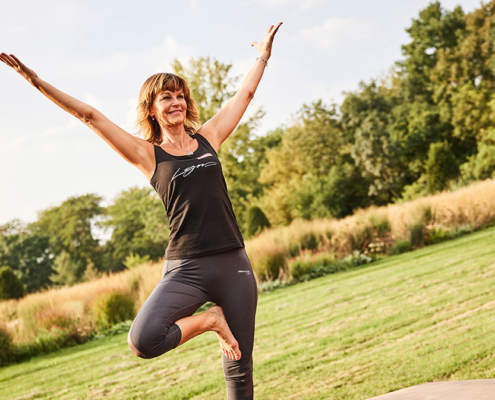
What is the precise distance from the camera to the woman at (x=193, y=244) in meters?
2.21

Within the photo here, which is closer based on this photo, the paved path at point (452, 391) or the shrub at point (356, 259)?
the paved path at point (452, 391)

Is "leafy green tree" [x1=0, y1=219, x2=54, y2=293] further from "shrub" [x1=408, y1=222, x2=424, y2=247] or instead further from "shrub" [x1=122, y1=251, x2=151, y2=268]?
"shrub" [x1=408, y1=222, x2=424, y2=247]

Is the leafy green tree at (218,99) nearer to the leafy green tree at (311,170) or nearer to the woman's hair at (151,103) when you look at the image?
the leafy green tree at (311,170)

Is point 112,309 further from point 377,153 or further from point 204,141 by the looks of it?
point 377,153

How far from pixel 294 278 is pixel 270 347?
581 centimetres

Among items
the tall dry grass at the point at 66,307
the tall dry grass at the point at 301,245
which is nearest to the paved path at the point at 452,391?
the tall dry grass at the point at 66,307

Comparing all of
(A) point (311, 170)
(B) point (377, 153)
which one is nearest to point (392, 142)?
(B) point (377, 153)

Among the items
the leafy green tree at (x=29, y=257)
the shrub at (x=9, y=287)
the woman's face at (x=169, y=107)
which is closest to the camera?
the woman's face at (x=169, y=107)

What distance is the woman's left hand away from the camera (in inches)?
118

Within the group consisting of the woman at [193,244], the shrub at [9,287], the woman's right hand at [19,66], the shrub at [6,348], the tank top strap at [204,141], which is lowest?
the shrub at [6,348]

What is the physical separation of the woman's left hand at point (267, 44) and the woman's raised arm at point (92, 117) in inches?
43.6

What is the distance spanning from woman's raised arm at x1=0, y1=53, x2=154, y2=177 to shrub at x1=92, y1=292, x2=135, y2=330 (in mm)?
7928

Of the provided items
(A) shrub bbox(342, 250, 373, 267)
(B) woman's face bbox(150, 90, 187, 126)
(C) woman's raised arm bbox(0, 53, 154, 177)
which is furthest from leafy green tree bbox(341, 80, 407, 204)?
(C) woman's raised arm bbox(0, 53, 154, 177)

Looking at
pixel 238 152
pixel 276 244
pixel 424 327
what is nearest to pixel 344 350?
pixel 424 327
